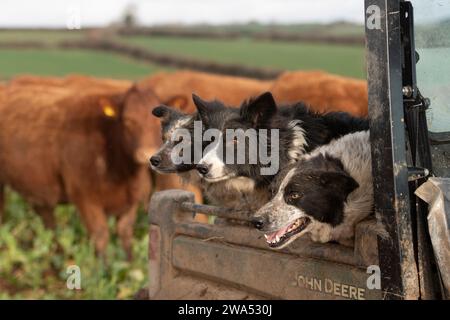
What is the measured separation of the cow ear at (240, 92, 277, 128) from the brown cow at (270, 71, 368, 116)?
3.79 meters

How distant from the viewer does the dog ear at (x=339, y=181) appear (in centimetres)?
381

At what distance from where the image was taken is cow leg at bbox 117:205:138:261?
10.00m

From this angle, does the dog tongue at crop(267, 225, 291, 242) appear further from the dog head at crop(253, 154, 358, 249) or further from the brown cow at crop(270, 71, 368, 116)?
the brown cow at crop(270, 71, 368, 116)

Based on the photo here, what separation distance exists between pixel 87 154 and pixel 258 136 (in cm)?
535

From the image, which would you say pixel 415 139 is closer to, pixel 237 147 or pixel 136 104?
pixel 237 147

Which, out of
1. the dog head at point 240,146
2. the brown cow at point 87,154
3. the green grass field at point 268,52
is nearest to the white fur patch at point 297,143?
the dog head at point 240,146

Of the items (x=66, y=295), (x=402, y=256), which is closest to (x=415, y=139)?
(x=402, y=256)

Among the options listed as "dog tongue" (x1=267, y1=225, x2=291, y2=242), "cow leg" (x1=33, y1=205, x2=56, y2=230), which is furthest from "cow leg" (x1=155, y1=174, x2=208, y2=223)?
"dog tongue" (x1=267, y1=225, x2=291, y2=242)

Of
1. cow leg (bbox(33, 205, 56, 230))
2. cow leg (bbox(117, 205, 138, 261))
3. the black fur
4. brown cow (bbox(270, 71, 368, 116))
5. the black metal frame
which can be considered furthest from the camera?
cow leg (bbox(33, 205, 56, 230))

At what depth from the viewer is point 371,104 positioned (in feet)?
11.1

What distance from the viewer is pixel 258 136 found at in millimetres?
4957

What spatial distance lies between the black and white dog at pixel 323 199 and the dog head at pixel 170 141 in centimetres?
149

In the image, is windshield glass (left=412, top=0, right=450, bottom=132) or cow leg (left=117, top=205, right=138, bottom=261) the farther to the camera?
cow leg (left=117, top=205, right=138, bottom=261)
